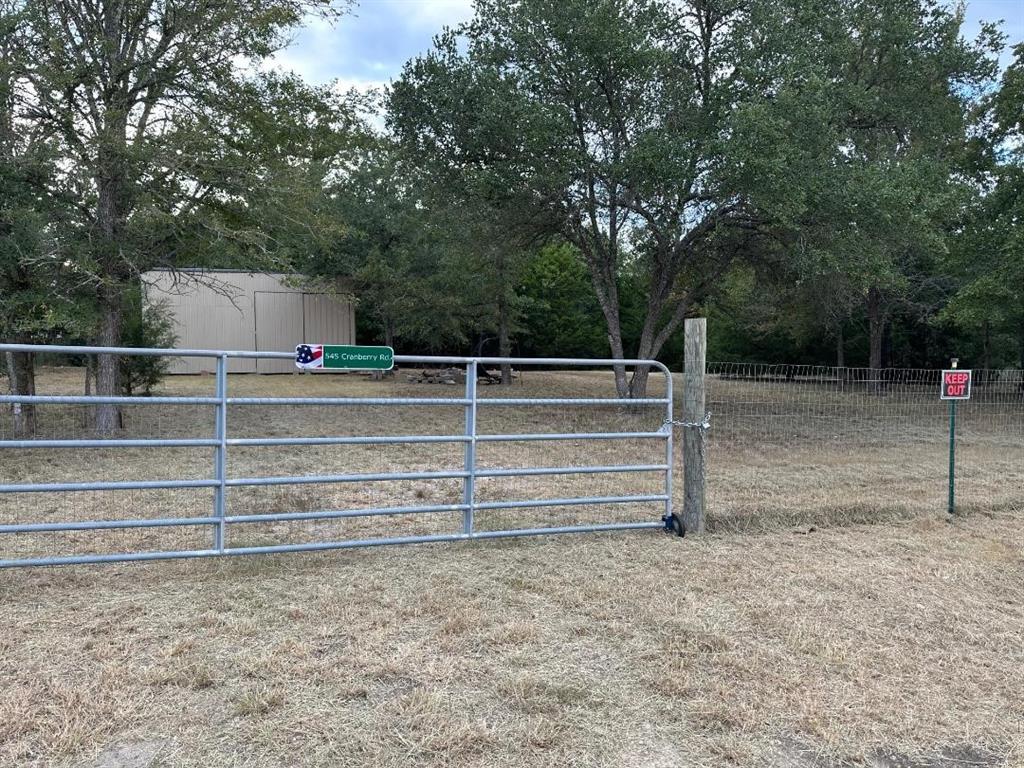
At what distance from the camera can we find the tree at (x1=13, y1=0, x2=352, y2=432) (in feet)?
28.5

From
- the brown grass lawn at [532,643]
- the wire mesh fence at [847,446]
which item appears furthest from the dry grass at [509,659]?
the wire mesh fence at [847,446]

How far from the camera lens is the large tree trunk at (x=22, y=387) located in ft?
31.1

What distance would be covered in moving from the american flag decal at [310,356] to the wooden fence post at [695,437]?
2734mm

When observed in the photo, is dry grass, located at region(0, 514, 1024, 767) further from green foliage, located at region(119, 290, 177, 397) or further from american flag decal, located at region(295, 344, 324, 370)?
green foliage, located at region(119, 290, 177, 397)

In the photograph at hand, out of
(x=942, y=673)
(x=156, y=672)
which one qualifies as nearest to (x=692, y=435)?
(x=942, y=673)

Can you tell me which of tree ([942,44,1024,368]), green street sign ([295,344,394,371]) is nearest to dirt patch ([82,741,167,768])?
green street sign ([295,344,394,371])

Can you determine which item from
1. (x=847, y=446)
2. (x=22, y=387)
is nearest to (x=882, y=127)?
(x=847, y=446)

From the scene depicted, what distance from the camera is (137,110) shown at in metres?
9.81

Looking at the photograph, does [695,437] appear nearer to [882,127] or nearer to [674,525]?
[674,525]

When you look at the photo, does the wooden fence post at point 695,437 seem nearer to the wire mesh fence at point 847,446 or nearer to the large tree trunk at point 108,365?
the wire mesh fence at point 847,446

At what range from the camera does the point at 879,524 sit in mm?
5922

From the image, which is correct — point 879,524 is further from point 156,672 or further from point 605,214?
point 605,214

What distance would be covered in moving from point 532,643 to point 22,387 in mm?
9984

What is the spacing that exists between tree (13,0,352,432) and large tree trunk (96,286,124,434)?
0.12 feet
